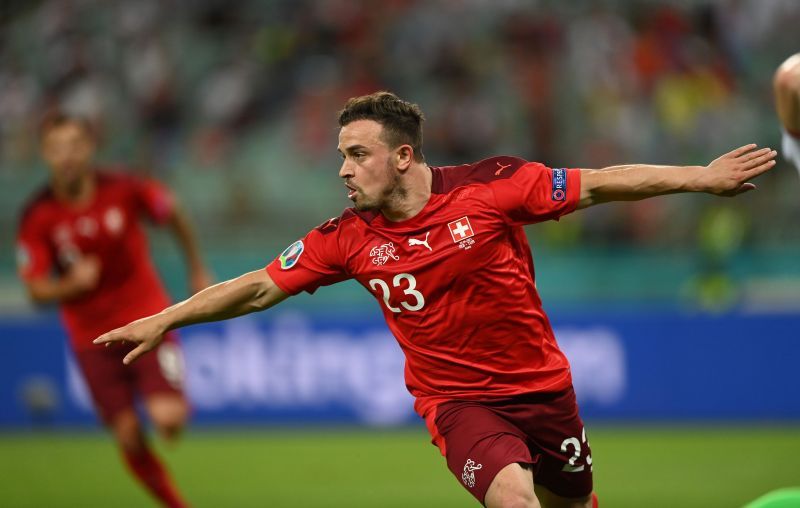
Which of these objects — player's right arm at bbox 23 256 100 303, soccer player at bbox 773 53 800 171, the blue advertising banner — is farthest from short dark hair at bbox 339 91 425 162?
the blue advertising banner

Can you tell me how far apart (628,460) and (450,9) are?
7.14 m

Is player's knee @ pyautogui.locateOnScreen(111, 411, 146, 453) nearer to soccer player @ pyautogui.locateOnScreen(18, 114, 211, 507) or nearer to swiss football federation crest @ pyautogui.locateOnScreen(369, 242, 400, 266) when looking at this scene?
soccer player @ pyautogui.locateOnScreen(18, 114, 211, 507)

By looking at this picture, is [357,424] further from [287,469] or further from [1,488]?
[1,488]

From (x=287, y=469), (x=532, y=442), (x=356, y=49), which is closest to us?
(x=532, y=442)

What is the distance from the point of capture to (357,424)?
12656mm

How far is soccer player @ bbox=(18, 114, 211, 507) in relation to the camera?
8180 millimetres

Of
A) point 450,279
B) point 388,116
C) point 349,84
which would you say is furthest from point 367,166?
point 349,84

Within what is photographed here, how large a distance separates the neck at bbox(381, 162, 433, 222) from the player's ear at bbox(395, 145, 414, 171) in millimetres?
28

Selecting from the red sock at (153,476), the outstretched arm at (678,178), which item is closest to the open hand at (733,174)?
the outstretched arm at (678,178)

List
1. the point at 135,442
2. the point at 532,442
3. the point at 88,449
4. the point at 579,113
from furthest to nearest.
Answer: the point at 579,113 → the point at 88,449 → the point at 135,442 → the point at 532,442

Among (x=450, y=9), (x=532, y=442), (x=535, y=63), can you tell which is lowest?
(x=532, y=442)

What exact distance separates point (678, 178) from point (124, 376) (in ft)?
15.3

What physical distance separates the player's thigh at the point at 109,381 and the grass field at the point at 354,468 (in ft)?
3.26

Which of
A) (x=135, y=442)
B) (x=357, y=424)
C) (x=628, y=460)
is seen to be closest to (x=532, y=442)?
(x=135, y=442)
